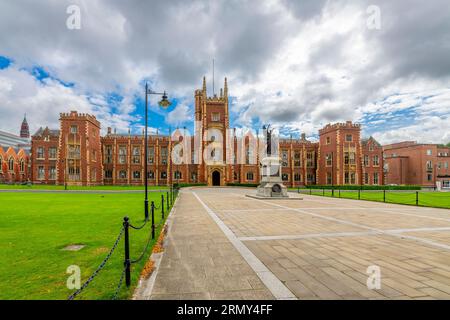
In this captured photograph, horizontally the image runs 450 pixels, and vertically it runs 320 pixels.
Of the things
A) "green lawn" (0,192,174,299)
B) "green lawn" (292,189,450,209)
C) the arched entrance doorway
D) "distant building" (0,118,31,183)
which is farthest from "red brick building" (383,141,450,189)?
"distant building" (0,118,31,183)

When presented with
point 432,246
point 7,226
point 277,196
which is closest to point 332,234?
point 432,246

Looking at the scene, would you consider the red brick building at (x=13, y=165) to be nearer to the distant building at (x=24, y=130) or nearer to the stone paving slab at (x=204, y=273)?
the distant building at (x=24, y=130)

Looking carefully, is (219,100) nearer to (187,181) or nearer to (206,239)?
(187,181)

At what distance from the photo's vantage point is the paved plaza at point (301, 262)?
346cm

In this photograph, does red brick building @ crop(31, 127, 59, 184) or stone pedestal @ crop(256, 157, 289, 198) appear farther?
red brick building @ crop(31, 127, 59, 184)

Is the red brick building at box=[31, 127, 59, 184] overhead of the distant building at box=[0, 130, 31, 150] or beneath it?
beneath

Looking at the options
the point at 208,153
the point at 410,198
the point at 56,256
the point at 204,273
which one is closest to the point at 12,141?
the point at 208,153

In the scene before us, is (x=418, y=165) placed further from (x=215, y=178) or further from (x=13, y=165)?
(x=13, y=165)

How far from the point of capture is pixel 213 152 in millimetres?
49000

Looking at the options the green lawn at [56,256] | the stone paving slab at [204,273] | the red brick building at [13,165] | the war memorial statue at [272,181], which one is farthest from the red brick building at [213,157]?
the stone paving slab at [204,273]

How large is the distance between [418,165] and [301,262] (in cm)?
6777

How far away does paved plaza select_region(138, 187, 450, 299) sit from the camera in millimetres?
3459

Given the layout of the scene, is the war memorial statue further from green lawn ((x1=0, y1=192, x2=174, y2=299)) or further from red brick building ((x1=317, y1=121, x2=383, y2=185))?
red brick building ((x1=317, y1=121, x2=383, y2=185))

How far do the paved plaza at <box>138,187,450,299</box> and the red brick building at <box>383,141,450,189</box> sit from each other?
60.3 meters
